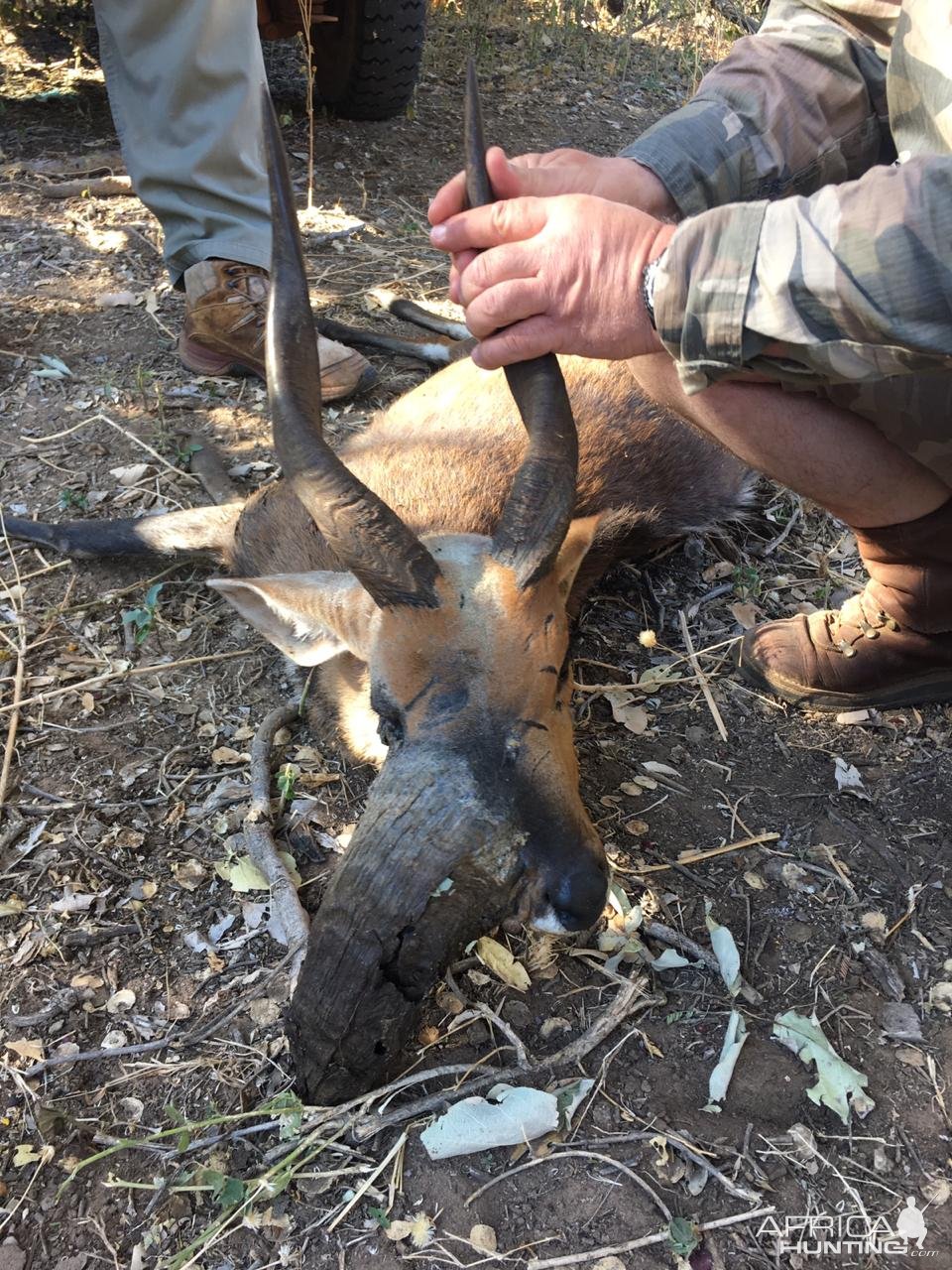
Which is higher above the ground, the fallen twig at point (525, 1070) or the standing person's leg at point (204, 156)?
the standing person's leg at point (204, 156)

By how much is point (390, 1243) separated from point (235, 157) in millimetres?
4801

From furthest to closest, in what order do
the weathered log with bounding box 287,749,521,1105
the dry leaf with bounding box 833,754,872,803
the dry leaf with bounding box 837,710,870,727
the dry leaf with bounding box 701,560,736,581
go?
the dry leaf with bounding box 701,560,736,581, the dry leaf with bounding box 837,710,870,727, the dry leaf with bounding box 833,754,872,803, the weathered log with bounding box 287,749,521,1105

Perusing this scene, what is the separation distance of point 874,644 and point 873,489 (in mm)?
753

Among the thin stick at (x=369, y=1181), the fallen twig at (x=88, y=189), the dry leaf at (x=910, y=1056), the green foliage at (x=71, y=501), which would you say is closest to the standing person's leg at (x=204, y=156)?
the green foliage at (x=71, y=501)

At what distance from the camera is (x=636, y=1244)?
2.40m

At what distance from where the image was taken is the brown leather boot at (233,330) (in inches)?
201

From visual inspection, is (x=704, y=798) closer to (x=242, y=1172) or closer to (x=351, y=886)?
(x=351, y=886)

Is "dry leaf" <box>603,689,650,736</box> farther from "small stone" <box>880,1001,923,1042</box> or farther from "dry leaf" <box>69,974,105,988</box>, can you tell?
"dry leaf" <box>69,974,105,988</box>

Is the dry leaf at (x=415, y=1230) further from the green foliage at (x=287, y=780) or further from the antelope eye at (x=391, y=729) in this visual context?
the green foliage at (x=287, y=780)

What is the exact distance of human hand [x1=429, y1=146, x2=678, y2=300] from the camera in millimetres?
2748

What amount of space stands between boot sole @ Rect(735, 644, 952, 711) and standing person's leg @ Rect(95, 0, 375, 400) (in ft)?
8.78

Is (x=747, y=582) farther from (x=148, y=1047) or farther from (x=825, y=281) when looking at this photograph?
(x=148, y=1047)

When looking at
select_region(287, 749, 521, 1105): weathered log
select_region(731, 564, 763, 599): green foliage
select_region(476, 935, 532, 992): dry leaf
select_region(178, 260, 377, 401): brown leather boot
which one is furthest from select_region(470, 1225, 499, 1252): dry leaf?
select_region(178, 260, 377, 401): brown leather boot

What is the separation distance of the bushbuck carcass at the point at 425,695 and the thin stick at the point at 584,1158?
0.36 metres
